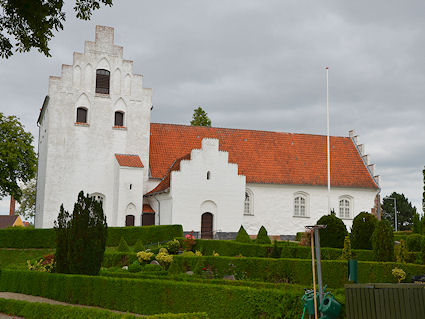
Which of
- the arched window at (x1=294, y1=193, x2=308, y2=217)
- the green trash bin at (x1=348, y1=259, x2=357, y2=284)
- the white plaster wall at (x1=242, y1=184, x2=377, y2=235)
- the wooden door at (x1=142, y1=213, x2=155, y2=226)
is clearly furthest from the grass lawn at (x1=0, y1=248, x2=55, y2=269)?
the green trash bin at (x1=348, y1=259, x2=357, y2=284)

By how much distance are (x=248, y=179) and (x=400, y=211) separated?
51.8 meters

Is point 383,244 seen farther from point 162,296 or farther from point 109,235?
point 109,235

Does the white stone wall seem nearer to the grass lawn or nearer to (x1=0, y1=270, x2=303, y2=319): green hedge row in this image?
the grass lawn

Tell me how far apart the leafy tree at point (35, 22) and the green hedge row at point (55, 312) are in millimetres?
6525

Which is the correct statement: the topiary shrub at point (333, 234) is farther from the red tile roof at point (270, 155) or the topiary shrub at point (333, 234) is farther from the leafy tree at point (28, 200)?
the leafy tree at point (28, 200)

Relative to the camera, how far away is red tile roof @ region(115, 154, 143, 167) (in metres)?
34.0

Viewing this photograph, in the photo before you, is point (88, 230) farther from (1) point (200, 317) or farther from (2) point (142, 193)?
(2) point (142, 193)

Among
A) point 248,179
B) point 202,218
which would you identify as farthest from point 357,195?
point 202,218

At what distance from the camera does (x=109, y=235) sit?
2973cm

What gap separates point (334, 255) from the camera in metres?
22.6

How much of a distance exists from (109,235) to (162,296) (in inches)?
688

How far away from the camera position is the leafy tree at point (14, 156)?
125 ft

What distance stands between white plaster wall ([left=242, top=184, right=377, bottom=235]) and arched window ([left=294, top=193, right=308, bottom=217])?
0.88 feet

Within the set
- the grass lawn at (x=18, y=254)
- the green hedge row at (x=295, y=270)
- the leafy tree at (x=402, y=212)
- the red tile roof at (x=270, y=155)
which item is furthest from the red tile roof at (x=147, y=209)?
the leafy tree at (x=402, y=212)
